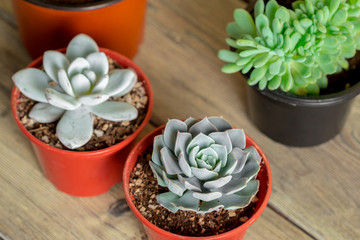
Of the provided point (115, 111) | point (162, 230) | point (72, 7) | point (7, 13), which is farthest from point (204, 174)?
point (7, 13)

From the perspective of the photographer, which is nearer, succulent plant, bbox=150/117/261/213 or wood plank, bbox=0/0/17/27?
succulent plant, bbox=150/117/261/213

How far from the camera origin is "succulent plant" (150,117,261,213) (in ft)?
2.64

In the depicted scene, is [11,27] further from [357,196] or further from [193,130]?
[357,196]

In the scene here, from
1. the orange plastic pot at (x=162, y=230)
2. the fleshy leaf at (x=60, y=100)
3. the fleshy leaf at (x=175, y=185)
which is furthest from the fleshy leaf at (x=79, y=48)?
the fleshy leaf at (x=175, y=185)

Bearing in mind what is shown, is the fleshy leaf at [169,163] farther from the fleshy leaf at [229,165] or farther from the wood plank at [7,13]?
the wood plank at [7,13]

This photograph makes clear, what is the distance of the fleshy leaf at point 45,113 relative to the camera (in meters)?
0.94

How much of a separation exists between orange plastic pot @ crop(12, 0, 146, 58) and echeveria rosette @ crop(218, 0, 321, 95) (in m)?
0.26

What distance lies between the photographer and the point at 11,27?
127cm

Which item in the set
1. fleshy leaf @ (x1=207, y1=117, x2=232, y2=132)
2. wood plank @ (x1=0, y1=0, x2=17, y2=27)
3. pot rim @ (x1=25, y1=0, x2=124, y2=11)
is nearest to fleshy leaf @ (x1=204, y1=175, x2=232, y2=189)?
fleshy leaf @ (x1=207, y1=117, x2=232, y2=132)

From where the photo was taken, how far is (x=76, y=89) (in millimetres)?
935

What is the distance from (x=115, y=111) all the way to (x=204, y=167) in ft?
0.73

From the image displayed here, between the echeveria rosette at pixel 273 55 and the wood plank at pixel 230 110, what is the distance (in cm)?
20

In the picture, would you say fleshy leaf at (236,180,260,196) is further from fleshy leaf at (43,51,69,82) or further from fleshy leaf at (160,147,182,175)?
fleshy leaf at (43,51,69,82)

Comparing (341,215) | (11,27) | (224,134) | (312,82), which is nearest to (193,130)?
(224,134)
